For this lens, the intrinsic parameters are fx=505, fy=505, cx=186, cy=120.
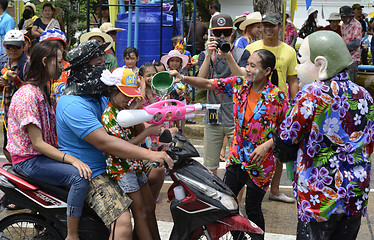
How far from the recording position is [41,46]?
389 centimetres

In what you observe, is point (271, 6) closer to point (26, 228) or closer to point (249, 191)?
point (249, 191)

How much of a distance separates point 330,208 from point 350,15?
859 centimetres

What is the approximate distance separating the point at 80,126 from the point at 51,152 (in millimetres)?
363

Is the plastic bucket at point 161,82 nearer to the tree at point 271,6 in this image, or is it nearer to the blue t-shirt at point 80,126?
the blue t-shirt at point 80,126

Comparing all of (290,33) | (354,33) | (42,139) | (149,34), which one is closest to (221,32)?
(42,139)

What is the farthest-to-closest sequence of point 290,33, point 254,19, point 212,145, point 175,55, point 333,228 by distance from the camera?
point 290,33 < point 175,55 < point 254,19 < point 212,145 < point 333,228

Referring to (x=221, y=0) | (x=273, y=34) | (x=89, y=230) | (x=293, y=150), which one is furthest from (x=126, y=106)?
(x=221, y=0)

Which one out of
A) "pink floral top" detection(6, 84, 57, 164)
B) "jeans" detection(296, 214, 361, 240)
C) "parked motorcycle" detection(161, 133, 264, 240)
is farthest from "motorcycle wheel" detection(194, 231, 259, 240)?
"pink floral top" detection(6, 84, 57, 164)

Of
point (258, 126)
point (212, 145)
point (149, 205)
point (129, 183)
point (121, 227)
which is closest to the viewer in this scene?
point (121, 227)

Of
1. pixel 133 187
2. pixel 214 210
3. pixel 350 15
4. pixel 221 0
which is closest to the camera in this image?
pixel 214 210

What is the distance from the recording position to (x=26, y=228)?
3.88 metres

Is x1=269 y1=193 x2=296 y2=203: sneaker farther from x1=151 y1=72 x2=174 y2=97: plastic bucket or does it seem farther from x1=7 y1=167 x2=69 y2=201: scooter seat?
x1=7 y1=167 x2=69 y2=201: scooter seat

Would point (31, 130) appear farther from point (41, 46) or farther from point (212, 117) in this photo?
point (212, 117)

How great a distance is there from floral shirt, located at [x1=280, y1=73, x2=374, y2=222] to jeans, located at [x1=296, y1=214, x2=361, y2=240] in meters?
0.05
